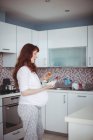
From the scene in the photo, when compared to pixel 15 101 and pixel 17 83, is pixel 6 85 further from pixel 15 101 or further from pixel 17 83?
pixel 17 83

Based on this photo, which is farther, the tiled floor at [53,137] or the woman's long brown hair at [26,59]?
the tiled floor at [53,137]

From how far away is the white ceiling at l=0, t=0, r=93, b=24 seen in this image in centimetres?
371

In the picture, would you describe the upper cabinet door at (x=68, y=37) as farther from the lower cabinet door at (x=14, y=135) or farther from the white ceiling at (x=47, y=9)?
the lower cabinet door at (x=14, y=135)

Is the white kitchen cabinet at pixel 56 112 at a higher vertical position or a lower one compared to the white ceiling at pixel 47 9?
lower

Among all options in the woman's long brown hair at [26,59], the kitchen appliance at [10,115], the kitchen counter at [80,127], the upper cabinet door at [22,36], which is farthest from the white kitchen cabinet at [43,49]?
the kitchen counter at [80,127]

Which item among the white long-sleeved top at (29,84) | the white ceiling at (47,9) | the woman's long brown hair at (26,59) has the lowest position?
the white long-sleeved top at (29,84)

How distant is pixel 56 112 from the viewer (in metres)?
4.44

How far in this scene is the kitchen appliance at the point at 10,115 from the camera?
3682mm

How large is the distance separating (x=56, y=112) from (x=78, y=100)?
1.72 ft

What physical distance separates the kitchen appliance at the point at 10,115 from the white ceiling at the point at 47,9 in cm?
155

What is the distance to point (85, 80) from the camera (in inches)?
187

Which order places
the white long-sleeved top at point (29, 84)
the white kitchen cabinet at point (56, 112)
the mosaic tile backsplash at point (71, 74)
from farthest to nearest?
the mosaic tile backsplash at point (71, 74), the white kitchen cabinet at point (56, 112), the white long-sleeved top at point (29, 84)

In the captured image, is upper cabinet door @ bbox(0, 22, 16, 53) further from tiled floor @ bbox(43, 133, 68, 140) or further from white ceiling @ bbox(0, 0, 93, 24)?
tiled floor @ bbox(43, 133, 68, 140)

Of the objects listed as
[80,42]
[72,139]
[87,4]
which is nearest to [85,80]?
[80,42]
